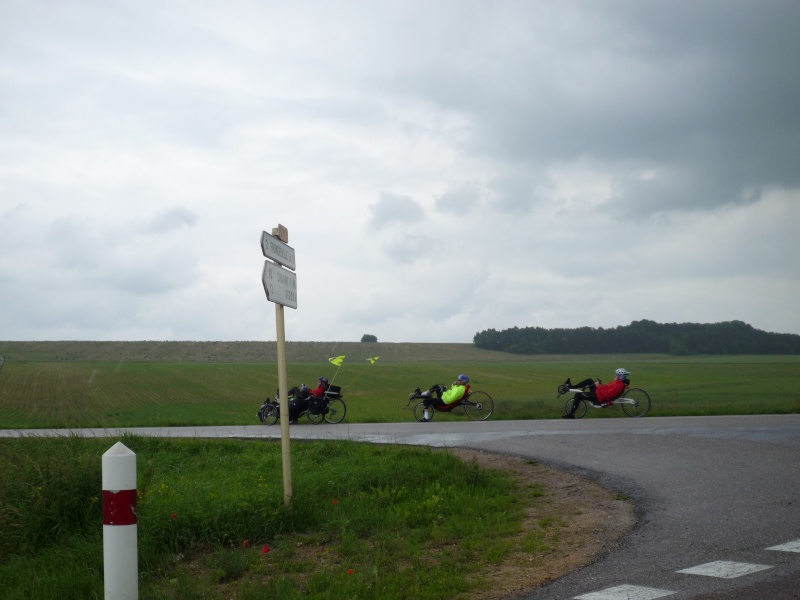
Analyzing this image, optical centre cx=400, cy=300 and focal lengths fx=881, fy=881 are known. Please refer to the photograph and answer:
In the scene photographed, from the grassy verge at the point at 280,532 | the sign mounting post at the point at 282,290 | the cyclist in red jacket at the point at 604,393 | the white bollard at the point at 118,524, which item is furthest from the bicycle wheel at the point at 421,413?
the white bollard at the point at 118,524

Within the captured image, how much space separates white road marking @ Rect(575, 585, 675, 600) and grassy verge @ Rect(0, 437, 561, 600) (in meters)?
0.83

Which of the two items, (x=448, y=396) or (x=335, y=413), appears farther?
(x=335, y=413)

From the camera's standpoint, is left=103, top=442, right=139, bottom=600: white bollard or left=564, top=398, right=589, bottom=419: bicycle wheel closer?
left=103, top=442, right=139, bottom=600: white bollard

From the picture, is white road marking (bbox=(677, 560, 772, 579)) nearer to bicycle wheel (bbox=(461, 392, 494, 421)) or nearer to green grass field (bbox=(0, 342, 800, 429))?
green grass field (bbox=(0, 342, 800, 429))

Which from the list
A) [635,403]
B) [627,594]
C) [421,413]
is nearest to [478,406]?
[421,413]

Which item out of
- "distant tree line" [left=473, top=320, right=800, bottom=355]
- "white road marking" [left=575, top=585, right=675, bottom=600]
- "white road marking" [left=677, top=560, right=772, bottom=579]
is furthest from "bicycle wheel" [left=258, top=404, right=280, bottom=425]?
"distant tree line" [left=473, top=320, right=800, bottom=355]

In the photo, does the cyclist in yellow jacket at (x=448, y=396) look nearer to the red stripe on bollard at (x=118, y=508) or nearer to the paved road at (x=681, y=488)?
the paved road at (x=681, y=488)

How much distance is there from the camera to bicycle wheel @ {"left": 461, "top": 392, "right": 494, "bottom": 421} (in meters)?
22.9

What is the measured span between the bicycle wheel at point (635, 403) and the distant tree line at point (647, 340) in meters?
84.3

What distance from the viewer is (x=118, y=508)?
17.0 ft

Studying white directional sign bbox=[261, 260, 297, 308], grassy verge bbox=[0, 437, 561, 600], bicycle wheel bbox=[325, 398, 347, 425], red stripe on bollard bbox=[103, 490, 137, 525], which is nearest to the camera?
red stripe on bollard bbox=[103, 490, 137, 525]

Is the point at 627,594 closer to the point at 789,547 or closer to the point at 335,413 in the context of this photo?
the point at 789,547

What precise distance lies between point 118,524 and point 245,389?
139 ft

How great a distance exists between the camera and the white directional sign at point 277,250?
26.4 feet
